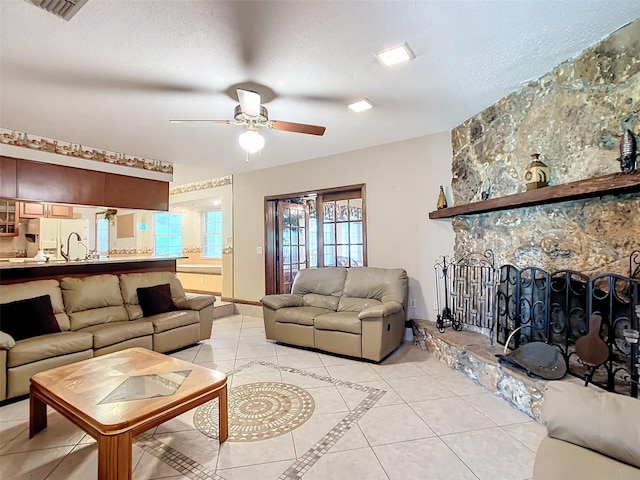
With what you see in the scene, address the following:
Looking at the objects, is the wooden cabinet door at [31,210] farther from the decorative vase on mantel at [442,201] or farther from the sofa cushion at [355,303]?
the decorative vase on mantel at [442,201]

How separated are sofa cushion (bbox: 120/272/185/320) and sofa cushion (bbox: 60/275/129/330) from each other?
7cm

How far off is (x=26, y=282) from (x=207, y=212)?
478cm

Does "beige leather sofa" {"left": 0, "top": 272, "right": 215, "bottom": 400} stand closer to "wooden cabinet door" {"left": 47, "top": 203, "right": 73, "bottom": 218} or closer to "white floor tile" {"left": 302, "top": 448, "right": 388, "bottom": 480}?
"white floor tile" {"left": 302, "top": 448, "right": 388, "bottom": 480}

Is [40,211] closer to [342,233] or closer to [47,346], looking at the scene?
[47,346]

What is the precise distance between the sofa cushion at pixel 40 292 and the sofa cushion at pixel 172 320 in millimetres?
668

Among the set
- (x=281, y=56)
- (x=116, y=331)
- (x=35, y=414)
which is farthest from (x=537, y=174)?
(x=116, y=331)

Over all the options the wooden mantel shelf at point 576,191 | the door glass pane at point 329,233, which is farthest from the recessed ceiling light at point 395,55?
the door glass pane at point 329,233

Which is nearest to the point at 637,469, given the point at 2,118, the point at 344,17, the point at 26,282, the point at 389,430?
the point at 389,430

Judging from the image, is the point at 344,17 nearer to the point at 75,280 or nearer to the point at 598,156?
the point at 598,156

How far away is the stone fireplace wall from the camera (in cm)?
214

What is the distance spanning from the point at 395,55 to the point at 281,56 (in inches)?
32.0

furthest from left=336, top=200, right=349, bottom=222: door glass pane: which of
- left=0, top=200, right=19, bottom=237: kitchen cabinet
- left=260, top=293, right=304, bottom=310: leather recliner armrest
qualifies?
left=0, top=200, right=19, bottom=237: kitchen cabinet

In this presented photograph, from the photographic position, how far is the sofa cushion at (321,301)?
420 centimetres

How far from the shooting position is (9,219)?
5.96 metres
